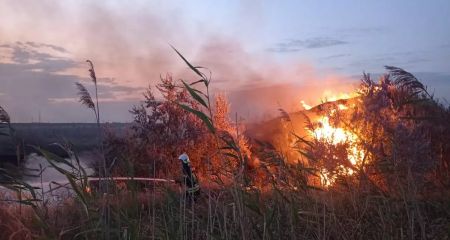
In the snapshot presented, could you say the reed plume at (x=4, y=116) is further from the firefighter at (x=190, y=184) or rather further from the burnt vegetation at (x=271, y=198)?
the firefighter at (x=190, y=184)

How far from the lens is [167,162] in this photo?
2459 cm

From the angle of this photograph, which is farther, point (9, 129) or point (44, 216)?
point (44, 216)

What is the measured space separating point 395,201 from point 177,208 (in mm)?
1852

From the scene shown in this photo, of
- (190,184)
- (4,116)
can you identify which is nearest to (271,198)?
(190,184)

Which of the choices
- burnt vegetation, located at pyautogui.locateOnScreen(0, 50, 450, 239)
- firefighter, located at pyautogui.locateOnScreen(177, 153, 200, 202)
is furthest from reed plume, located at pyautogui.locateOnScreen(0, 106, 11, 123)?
firefighter, located at pyautogui.locateOnScreen(177, 153, 200, 202)

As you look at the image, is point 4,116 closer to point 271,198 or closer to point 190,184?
point 271,198

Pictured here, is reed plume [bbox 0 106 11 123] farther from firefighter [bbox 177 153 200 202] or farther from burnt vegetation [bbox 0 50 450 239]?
firefighter [bbox 177 153 200 202]

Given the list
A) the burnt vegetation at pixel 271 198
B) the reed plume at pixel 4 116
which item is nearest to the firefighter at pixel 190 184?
the burnt vegetation at pixel 271 198

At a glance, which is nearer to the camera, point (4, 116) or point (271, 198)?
point (4, 116)

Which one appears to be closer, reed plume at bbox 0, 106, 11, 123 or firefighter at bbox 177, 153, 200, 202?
reed plume at bbox 0, 106, 11, 123

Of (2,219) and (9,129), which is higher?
(9,129)

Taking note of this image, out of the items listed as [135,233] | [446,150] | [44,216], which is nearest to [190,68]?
[135,233]

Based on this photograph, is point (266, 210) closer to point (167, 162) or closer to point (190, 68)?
point (190, 68)

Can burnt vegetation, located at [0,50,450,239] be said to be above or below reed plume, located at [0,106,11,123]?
below
